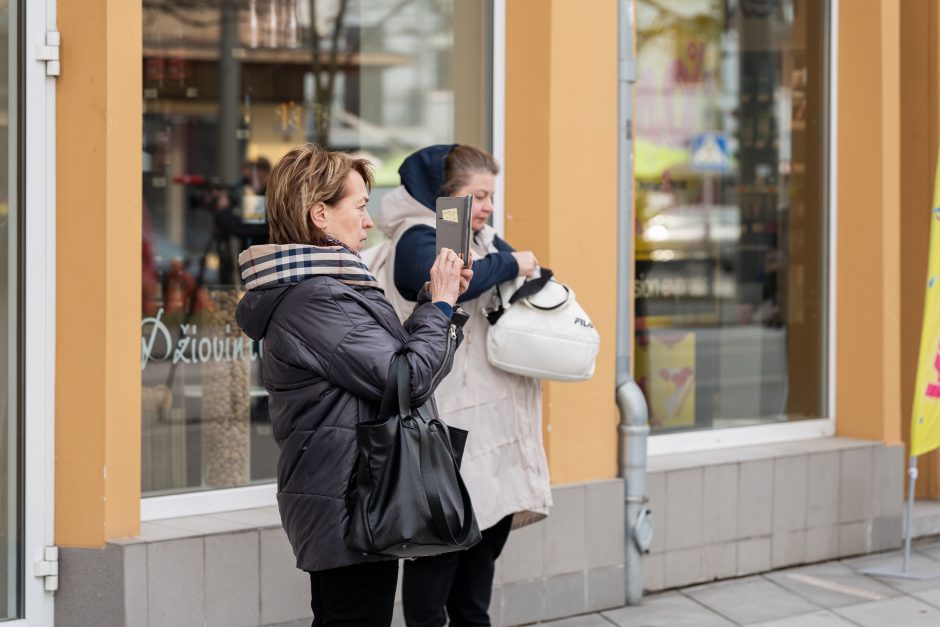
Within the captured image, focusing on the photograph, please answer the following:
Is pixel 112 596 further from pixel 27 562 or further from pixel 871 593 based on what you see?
pixel 871 593

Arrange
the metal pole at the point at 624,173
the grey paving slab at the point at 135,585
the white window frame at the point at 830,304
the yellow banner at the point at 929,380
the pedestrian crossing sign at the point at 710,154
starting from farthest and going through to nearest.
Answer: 1. the pedestrian crossing sign at the point at 710,154
2. the white window frame at the point at 830,304
3. the yellow banner at the point at 929,380
4. the metal pole at the point at 624,173
5. the grey paving slab at the point at 135,585

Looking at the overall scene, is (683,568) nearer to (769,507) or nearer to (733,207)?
(769,507)

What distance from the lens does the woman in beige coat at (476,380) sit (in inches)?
161

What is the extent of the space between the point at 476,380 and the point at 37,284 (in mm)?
1387

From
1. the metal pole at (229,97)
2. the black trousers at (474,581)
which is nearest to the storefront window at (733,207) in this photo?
the metal pole at (229,97)

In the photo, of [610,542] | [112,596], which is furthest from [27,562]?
[610,542]

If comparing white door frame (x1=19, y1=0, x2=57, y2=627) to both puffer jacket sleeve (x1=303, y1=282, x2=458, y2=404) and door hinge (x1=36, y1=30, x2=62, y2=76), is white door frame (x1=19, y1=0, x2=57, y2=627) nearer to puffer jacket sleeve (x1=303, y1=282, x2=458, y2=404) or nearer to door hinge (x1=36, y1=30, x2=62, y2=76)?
door hinge (x1=36, y1=30, x2=62, y2=76)

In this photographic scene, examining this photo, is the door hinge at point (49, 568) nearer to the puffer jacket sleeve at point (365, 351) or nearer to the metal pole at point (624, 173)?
the puffer jacket sleeve at point (365, 351)

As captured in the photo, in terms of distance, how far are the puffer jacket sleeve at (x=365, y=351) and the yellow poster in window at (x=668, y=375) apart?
3357mm

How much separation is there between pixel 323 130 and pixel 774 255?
231 cm

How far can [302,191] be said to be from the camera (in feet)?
10.5

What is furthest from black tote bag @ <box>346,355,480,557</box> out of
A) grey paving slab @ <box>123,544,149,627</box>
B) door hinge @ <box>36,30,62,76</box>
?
door hinge @ <box>36,30,62,76</box>

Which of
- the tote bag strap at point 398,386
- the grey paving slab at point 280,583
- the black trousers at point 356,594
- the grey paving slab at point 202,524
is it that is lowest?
the grey paving slab at point 280,583

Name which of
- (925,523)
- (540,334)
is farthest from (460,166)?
(925,523)
